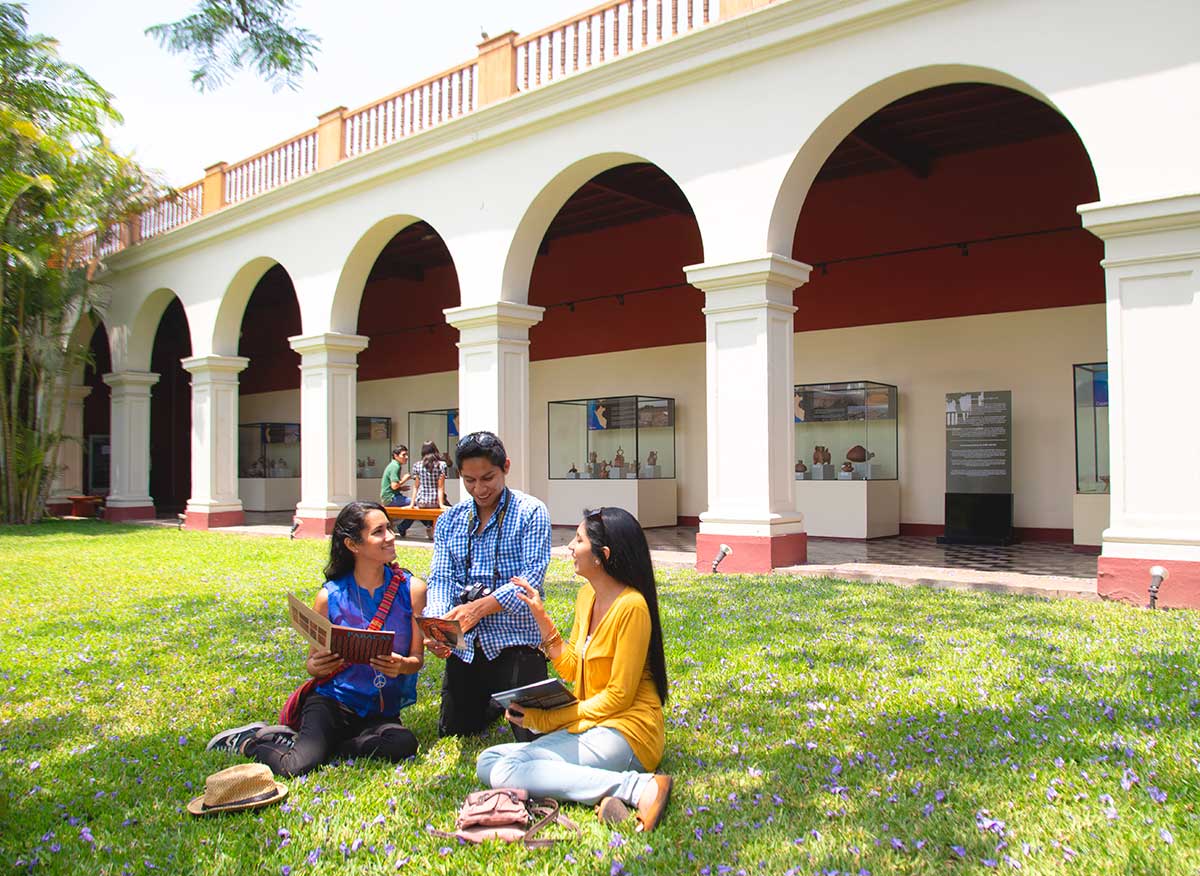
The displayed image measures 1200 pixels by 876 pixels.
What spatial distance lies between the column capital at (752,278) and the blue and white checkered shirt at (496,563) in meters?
5.69

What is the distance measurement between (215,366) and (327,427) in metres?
3.61

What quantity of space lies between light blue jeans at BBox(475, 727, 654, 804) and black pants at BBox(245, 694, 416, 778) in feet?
1.99

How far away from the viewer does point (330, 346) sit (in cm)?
1421

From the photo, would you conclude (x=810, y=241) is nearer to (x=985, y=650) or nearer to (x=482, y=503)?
(x=985, y=650)

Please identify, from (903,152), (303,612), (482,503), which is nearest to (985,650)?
(482,503)

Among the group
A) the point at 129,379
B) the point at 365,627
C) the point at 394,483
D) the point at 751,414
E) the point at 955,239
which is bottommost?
the point at 365,627

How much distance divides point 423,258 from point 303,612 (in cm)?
1733

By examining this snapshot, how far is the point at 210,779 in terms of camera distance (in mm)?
3359

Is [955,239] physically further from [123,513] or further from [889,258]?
[123,513]

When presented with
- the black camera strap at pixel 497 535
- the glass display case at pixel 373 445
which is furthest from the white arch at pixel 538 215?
the glass display case at pixel 373 445

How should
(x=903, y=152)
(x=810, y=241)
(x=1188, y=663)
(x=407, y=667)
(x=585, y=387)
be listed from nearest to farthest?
(x=407, y=667) < (x=1188, y=663) < (x=903, y=152) < (x=810, y=241) < (x=585, y=387)

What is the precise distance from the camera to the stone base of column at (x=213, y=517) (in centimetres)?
1669

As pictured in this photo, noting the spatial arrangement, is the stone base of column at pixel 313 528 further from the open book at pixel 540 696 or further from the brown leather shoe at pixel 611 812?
the brown leather shoe at pixel 611 812

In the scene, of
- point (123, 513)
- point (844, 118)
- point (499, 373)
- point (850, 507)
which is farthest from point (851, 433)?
point (123, 513)
